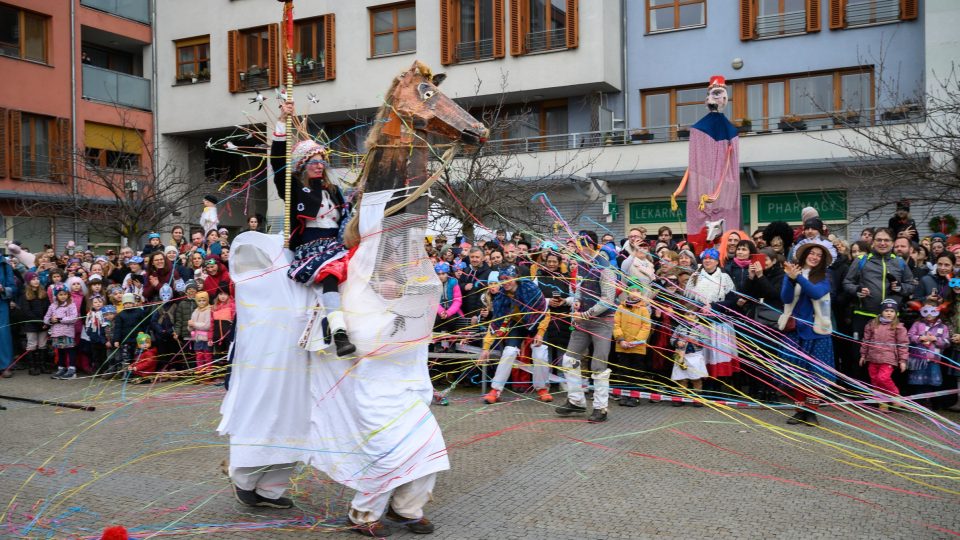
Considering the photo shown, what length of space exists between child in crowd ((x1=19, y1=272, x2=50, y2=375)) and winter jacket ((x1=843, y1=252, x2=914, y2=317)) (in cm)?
1130

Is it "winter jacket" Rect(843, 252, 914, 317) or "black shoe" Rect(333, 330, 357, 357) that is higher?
"winter jacket" Rect(843, 252, 914, 317)

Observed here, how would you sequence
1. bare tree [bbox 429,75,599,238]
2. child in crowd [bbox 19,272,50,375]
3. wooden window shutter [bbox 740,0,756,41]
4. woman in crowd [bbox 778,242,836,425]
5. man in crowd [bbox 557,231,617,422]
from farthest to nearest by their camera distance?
wooden window shutter [bbox 740,0,756,41] → bare tree [bbox 429,75,599,238] → child in crowd [bbox 19,272,50,375] → man in crowd [bbox 557,231,617,422] → woman in crowd [bbox 778,242,836,425]

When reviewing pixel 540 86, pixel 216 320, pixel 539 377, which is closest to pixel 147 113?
pixel 540 86

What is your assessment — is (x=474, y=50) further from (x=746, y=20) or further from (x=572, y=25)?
(x=746, y=20)

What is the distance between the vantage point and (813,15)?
67.5 ft

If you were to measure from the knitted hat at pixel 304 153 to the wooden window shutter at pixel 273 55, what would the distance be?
63.3 ft

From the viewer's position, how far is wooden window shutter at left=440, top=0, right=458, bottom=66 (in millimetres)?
23359

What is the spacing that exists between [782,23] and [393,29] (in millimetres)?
10554

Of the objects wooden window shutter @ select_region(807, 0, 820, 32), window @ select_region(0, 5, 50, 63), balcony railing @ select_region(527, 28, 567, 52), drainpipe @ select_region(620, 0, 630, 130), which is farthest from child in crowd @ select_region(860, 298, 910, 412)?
window @ select_region(0, 5, 50, 63)

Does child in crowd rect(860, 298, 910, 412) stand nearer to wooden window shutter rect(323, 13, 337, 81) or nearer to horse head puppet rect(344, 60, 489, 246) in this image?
horse head puppet rect(344, 60, 489, 246)

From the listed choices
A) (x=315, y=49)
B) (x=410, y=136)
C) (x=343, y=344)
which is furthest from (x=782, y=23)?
(x=343, y=344)

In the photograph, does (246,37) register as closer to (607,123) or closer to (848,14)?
(607,123)

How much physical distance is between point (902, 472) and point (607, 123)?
1741 cm

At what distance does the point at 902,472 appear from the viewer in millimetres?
6246
